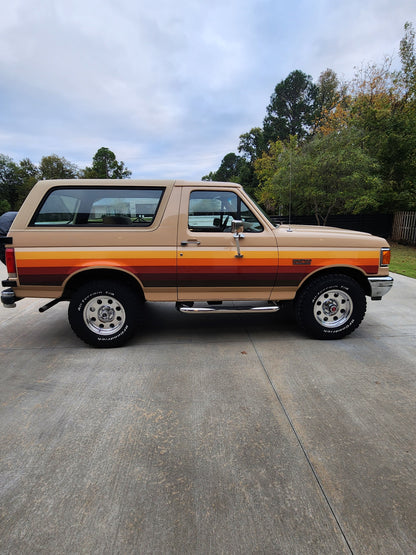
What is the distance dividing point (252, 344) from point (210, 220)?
5.37ft

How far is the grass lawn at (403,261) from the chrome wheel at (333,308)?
5.47 m

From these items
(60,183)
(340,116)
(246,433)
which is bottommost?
(246,433)

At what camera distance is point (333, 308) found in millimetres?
4355

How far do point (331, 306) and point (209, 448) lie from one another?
8.74 ft

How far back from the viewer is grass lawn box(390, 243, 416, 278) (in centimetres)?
936

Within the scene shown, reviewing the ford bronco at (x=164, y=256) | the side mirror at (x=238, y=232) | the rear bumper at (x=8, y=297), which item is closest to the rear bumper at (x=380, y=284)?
the ford bronco at (x=164, y=256)

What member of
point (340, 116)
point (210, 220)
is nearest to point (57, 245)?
point (210, 220)

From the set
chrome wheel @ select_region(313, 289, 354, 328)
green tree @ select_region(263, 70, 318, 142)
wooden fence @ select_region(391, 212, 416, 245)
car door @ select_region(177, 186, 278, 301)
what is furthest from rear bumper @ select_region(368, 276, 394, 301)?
green tree @ select_region(263, 70, 318, 142)

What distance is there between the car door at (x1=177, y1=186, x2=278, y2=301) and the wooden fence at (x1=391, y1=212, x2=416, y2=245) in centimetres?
1497

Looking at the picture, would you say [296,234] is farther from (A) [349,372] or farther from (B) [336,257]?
(A) [349,372]

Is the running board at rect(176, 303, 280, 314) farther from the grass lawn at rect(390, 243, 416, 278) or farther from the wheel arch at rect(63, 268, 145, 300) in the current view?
the grass lawn at rect(390, 243, 416, 278)

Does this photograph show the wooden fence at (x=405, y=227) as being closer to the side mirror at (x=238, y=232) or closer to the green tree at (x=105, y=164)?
the side mirror at (x=238, y=232)

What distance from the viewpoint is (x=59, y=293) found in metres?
4.05

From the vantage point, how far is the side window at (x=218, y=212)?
13.5 feet
